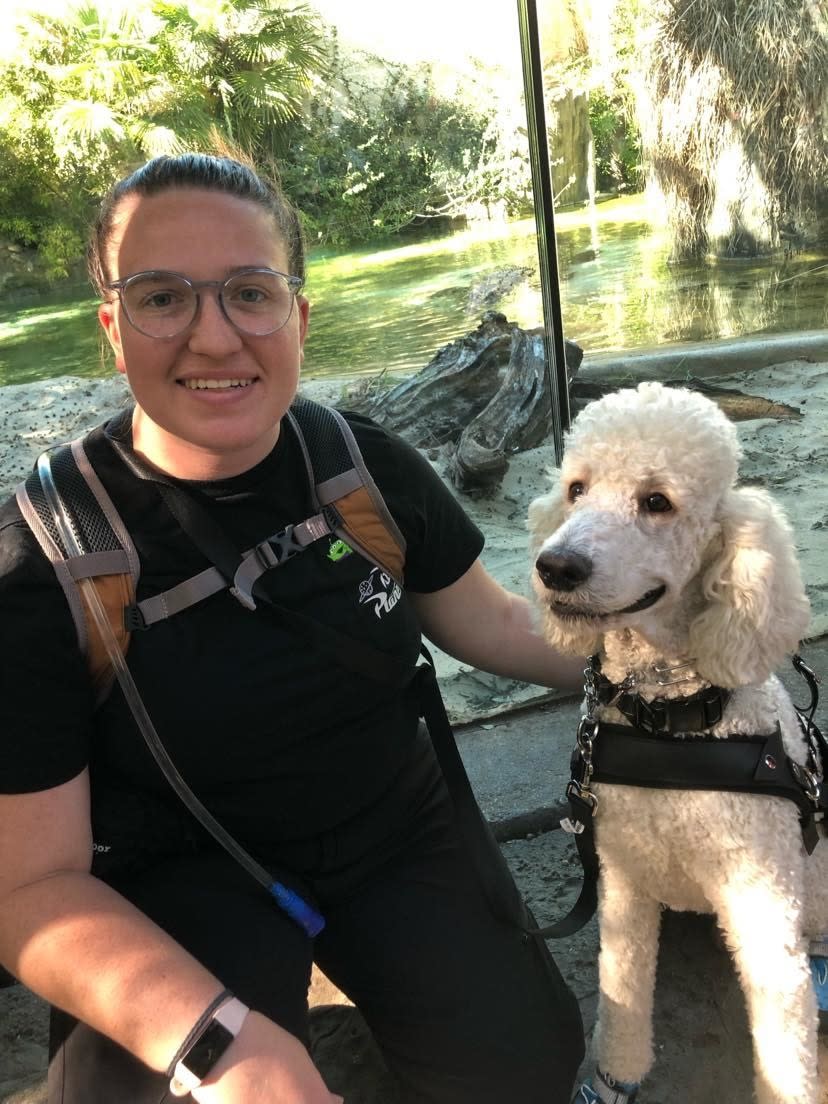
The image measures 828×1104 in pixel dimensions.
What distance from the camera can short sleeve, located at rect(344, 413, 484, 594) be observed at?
4.63 ft

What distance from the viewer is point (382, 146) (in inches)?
93.5

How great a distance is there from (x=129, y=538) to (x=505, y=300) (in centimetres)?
212

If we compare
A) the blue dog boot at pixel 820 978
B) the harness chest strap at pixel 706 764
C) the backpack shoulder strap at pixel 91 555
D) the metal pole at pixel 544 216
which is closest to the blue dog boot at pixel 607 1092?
the blue dog boot at pixel 820 978

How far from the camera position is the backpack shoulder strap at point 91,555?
3.67 feet

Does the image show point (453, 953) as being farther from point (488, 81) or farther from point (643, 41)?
point (643, 41)

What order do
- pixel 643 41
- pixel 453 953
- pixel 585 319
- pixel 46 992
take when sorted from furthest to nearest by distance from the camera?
pixel 585 319
pixel 643 41
pixel 453 953
pixel 46 992

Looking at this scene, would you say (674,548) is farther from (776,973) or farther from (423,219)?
(423,219)

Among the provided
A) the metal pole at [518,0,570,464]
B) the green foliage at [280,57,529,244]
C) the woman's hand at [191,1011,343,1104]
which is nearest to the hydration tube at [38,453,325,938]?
the woman's hand at [191,1011,343,1104]

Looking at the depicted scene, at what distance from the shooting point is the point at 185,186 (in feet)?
3.94

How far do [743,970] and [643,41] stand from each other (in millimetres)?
2791

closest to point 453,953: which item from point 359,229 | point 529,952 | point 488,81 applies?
point 529,952

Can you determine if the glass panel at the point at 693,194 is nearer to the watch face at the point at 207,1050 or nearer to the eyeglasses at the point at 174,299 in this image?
the eyeglasses at the point at 174,299

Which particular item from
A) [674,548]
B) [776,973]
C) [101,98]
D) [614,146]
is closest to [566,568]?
[674,548]

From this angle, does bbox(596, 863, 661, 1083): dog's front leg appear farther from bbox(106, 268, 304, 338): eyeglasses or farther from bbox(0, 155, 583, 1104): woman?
bbox(106, 268, 304, 338): eyeglasses
